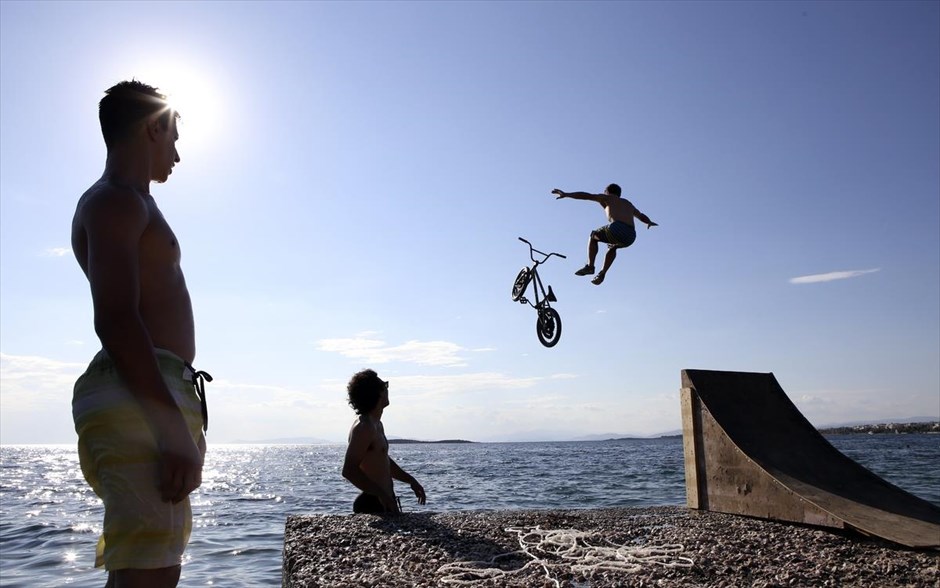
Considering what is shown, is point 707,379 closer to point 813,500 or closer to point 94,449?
point 813,500

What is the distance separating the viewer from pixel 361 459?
6.93 meters

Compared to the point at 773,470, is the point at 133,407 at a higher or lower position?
higher

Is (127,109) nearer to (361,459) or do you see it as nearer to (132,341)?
(132,341)

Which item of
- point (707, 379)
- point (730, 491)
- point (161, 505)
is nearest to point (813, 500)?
point (730, 491)

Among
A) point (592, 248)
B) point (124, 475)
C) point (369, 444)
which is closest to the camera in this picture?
point (124, 475)

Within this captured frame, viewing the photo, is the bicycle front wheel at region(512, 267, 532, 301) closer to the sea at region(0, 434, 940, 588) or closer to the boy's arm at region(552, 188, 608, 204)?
the boy's arm at region(552, 188, 608, 204)

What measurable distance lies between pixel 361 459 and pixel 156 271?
4789 mm

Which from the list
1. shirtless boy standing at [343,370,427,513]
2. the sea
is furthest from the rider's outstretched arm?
the sea

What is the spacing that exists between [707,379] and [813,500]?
2.34 m

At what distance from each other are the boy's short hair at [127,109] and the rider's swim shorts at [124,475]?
1.01 metres

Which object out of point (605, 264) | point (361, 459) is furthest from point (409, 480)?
point (605, 264)

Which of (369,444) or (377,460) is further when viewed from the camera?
(377,460)

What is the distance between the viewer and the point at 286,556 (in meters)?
5.33

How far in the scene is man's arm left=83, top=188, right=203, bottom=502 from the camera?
2.19m
